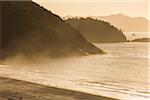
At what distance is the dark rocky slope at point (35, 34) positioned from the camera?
56875 mm

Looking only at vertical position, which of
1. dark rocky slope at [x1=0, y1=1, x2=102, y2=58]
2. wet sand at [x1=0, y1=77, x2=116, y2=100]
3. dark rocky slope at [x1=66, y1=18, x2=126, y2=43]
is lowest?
wet sand at [x1=0, y1=77, x2=116, y2=100]

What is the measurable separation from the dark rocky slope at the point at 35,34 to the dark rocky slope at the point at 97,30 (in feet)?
348

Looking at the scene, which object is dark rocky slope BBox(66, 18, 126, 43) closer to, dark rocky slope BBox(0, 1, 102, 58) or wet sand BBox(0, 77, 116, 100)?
dark rocky slope BBox(0, 1, 102, 58)

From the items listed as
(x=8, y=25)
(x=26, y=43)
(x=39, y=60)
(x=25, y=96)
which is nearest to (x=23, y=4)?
(x=8, y=25)

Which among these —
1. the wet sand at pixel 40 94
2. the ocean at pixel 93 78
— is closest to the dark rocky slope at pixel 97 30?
the ocean at pixel 93 78

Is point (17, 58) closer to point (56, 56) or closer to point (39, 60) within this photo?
point (39, 60)

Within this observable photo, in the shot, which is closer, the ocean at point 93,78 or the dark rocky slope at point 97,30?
the ocean at point 93,78

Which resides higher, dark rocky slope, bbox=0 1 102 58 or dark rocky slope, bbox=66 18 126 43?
dark rocky slope, bbox=66 18 126 43

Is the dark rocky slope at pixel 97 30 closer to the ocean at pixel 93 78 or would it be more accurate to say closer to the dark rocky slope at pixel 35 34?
the dark rocky slope at pixel 35 34

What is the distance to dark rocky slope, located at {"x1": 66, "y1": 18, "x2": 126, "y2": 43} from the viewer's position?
18212cm

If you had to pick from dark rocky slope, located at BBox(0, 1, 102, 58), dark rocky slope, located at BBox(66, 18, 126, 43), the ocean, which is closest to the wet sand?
the ocean

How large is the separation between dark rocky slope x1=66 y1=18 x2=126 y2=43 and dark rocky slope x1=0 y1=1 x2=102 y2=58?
348 ft

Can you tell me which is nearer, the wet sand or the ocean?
the wet sand

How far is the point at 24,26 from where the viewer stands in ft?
209
